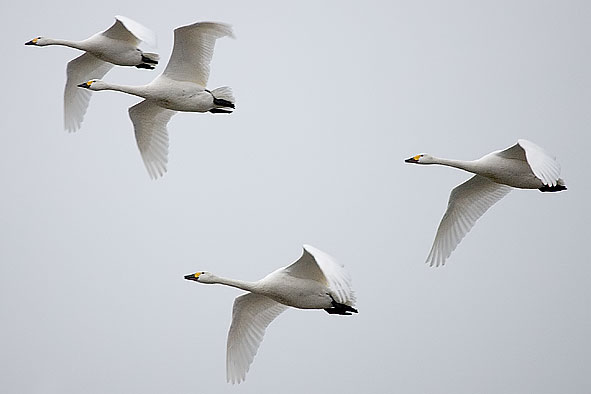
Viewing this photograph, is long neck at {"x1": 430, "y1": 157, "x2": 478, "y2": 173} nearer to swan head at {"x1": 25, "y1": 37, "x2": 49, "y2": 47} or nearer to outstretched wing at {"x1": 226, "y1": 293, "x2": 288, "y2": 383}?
outstretched wing at {"x1": 226, "y1": 293, "x2": 288, "y2": 383}

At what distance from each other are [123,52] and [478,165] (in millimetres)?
6956

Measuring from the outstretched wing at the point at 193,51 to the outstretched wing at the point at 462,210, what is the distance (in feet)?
17.4

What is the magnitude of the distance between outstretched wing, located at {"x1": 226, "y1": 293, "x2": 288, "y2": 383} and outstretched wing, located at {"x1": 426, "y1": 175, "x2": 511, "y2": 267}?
3896mm

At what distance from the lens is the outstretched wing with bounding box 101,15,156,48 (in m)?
19.8

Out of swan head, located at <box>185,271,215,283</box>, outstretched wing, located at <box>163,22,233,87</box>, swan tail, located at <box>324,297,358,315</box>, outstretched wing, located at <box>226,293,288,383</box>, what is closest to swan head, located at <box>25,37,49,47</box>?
outstretched wing, located at <box>163,22,233,87</box>

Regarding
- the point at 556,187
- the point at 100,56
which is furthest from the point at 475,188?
the point at 100,56

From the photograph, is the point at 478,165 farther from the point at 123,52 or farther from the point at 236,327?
the point at 123,52

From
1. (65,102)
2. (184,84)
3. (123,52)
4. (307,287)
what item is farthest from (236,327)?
(65,102)

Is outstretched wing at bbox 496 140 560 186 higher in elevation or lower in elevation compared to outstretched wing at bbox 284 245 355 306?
higher

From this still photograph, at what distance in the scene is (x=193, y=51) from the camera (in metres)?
21.6

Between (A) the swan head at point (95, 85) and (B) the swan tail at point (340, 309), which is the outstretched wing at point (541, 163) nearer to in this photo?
(B) the swan tail at point (340, 309)

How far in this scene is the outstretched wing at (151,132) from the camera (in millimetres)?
23688

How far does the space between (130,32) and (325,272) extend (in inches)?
270

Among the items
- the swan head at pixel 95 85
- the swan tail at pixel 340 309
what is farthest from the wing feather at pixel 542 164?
the swan head at pixel 95 85
